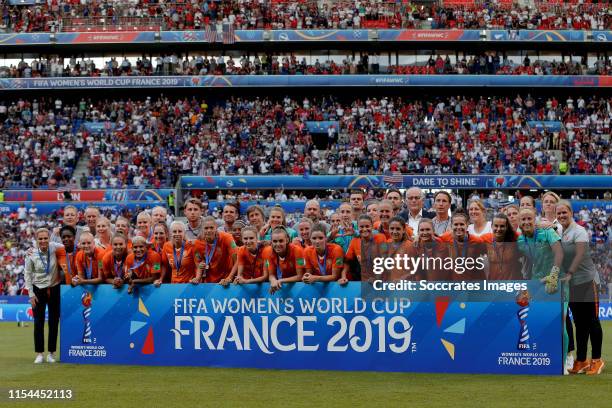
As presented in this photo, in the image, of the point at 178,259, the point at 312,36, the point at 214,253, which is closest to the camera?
the point at 214,253

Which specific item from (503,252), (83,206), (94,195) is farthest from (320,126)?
(503,252)

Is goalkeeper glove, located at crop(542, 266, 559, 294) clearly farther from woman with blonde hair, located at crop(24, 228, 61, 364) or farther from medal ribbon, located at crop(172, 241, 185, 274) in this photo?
woman with blonde hair, located at crop(24, 228, 61, 364)

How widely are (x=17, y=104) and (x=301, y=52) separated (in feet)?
46.8

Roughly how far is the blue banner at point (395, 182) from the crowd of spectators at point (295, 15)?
30.6 ft

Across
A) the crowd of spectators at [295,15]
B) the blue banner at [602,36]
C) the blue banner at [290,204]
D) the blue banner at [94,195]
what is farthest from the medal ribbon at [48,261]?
the blue banner at [602,36]

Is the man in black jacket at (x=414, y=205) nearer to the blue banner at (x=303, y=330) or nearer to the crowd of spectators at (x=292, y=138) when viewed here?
the blue banner at (x=303, y=330)

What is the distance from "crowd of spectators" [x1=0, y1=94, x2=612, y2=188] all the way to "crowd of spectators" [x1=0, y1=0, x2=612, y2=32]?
3631 mm

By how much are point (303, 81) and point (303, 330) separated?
1430 inches

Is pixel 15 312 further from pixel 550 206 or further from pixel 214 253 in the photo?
pixel 550 206

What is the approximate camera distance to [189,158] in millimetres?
43656

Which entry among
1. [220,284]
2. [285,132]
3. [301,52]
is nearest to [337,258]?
[220,284]

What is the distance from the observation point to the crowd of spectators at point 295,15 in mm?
48344

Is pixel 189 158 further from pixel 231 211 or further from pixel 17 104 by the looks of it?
pixel 231 211

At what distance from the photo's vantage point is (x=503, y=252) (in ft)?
36.5
